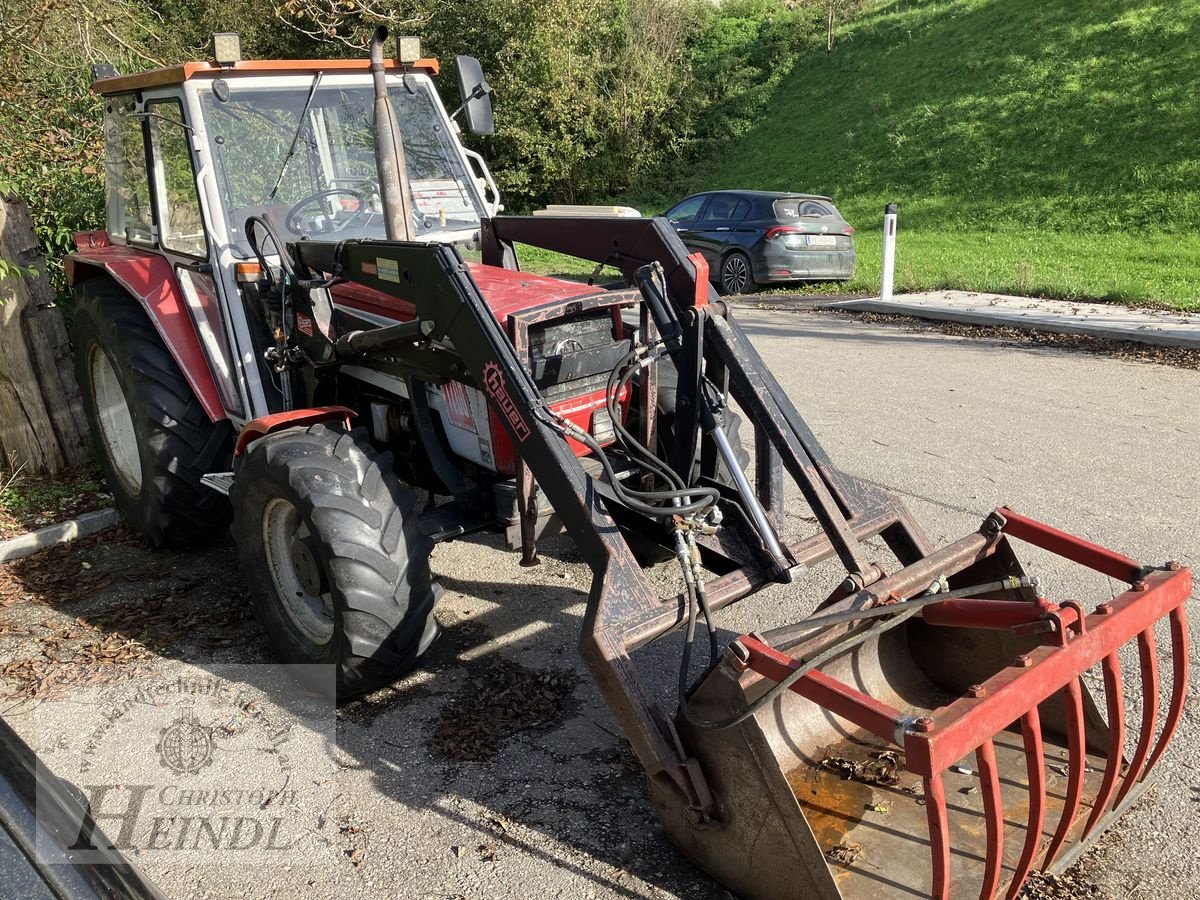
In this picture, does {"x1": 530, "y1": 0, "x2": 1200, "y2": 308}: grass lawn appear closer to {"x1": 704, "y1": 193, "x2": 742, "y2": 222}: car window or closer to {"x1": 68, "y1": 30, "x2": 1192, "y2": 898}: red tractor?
{"x1": 704, "y1": 193, "x2": 742, "y2": 222}: car window

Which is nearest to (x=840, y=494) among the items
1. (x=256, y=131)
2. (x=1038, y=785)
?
(x=1038, y=785)

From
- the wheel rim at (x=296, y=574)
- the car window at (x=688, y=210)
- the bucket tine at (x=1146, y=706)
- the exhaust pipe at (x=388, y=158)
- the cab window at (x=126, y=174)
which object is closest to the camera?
the bucket tine at (x=1146, y=706)

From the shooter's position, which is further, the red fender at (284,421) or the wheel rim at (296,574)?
the red fender at (284,421)

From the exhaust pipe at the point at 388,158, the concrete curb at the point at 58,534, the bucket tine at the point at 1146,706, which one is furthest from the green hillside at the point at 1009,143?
the concrete curb at the point at 58,534

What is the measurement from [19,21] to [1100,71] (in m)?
18.8

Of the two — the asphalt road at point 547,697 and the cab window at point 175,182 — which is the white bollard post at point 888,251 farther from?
the cab window at point 175,182

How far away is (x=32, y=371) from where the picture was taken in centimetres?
574

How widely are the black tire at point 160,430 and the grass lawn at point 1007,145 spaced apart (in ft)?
32.0

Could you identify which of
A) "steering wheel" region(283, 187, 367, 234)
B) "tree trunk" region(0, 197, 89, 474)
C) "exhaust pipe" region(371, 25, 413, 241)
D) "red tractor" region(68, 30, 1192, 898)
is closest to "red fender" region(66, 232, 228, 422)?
"red tractor" region(68, 30, 1192, 898)

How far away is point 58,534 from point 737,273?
9963mm

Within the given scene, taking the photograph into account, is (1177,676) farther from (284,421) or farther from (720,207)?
(720,207)

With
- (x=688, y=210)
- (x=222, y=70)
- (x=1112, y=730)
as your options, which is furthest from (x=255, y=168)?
(x=688, y=210)

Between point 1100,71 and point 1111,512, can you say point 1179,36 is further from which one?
point 1111,512

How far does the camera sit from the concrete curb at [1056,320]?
8.93 metres
